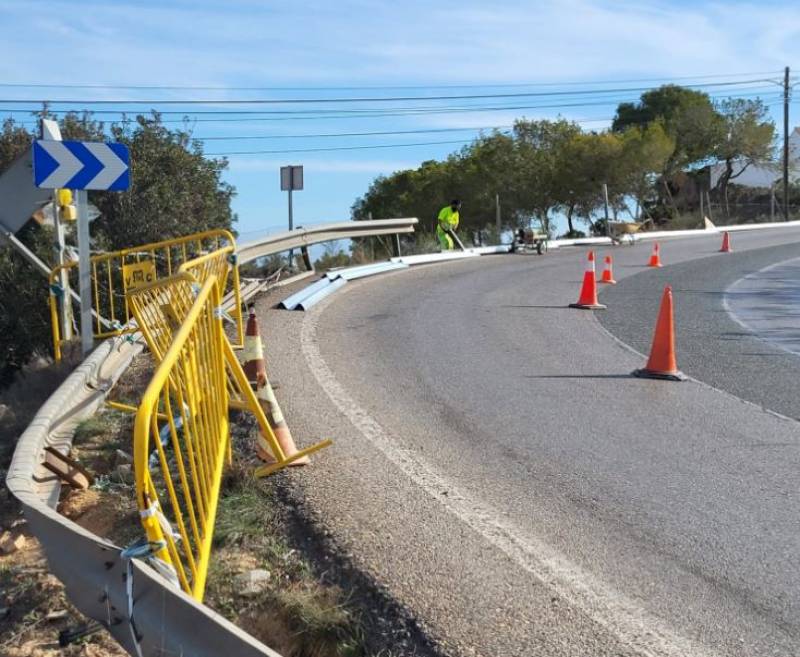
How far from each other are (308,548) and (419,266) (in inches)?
651

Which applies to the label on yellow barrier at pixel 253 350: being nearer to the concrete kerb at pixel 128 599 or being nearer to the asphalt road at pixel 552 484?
the asphalt road at pixel 552 484

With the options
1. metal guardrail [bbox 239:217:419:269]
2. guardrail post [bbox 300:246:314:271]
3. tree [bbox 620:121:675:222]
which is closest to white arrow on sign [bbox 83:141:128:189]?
metal guardrail [bbox 239:217:419:269]

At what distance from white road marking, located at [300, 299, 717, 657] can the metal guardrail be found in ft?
28.8

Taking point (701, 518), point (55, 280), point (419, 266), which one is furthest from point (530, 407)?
point (419, 266)

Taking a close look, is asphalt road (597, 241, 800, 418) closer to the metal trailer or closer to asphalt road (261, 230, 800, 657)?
asphalt road (261, 230, 800, 657)

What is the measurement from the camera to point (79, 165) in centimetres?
976

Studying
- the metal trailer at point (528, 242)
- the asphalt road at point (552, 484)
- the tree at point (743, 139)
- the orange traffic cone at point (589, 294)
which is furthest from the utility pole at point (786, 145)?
the asphalt road at point (552, 484)

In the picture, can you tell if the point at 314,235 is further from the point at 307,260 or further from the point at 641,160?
the point at 641,160

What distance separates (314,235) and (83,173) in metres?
8.87

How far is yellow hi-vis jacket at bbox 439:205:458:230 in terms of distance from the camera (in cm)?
2464

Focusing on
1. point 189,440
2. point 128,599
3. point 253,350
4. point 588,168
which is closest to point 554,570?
point 189,440

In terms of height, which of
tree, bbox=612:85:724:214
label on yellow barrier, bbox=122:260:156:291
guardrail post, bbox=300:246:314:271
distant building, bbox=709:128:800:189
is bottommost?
guardrail post, bbox=300:246:314:271

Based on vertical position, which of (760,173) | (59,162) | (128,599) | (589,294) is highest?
(760,173)

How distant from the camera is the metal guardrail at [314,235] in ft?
51.9
